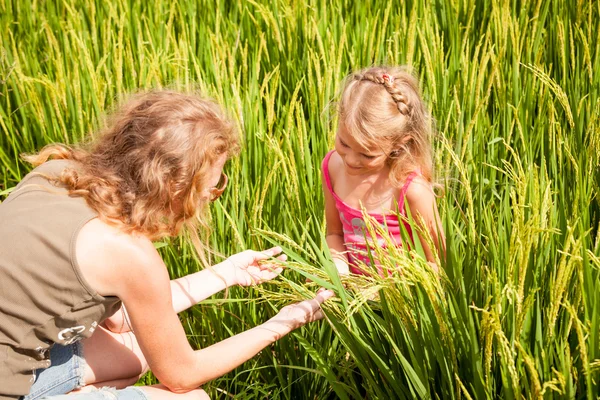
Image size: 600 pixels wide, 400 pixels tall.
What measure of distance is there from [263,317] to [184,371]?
47 centimetres

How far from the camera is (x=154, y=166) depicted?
1742 mm

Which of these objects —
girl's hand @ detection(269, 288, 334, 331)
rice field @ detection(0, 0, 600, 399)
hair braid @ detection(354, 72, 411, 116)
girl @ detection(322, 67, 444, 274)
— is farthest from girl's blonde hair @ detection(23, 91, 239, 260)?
hair braid @ detection(354, 72, 411, 116)

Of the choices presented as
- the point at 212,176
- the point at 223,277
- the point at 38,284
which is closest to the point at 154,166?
the point at 212,176

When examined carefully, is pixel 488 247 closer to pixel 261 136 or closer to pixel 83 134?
pixel 261 136

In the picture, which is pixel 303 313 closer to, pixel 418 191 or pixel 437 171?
pixel 418 191

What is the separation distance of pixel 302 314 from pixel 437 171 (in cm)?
75

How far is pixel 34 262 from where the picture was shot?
167cm

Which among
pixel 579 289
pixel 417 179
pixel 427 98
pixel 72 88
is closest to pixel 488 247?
pixel 579 289

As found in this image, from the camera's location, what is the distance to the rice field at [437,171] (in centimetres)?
152

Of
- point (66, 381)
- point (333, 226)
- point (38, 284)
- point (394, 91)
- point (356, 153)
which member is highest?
point (394, 91)

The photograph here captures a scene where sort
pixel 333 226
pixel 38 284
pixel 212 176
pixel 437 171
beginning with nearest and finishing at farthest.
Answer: pixel 38 284
pixel 212 176
pixel 437 171
pixel 333 226

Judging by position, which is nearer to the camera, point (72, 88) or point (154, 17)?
point (72, 88)

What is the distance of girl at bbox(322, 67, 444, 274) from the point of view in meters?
2.15

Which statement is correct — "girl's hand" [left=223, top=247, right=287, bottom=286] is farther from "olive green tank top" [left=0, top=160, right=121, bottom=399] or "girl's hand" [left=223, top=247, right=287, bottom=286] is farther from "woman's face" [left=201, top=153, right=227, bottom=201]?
"olive green tank top" [left=0, top=160, right=121, bottom=399]
